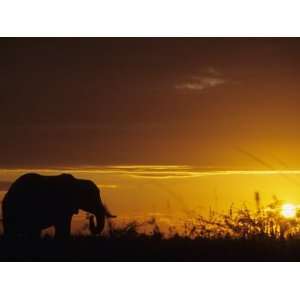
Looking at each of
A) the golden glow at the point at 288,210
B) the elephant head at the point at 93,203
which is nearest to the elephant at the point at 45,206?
the elephant head at the point at 93,203

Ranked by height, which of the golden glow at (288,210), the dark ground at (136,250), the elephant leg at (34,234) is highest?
the golden glow at (288,210)

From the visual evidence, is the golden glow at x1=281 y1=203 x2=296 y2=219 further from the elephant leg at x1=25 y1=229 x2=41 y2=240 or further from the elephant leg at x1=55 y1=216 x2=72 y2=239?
the elephant leg at x1=25 y1=229 x2=41 y2=240

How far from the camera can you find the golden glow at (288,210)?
13.1 ft

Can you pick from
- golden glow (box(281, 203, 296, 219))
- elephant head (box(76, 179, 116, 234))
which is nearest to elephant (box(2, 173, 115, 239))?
elephant head (box(76, 179, 116, 234))

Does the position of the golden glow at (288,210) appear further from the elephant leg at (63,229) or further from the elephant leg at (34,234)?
the elephant leg at (34,234)

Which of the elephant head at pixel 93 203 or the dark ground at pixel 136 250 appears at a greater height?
the elephant head at pixel 93 203

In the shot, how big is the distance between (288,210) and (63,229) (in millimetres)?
1426

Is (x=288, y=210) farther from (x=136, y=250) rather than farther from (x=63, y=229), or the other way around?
(x=63, y=229)

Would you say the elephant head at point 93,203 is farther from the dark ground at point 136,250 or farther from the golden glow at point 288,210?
the golden glow at point 288,210

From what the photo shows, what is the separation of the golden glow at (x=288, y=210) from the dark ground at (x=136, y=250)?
18 cm

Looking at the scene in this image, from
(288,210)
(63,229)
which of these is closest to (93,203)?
(63,229)

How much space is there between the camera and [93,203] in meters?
3.99

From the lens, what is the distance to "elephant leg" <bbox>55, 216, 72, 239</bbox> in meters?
3.97
